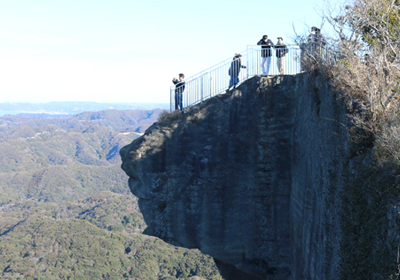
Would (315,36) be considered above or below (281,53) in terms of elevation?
above

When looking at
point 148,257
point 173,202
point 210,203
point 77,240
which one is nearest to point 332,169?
point 210,203

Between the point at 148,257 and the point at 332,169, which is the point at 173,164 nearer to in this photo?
the point at 332,169

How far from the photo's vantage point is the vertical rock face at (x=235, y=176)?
48.0 ft

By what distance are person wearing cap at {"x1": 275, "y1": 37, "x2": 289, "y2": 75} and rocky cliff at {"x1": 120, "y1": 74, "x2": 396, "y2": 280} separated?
40cm

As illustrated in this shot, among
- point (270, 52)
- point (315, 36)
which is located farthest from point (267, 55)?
point (315, 36)

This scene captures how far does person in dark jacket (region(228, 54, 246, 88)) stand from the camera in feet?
50.3

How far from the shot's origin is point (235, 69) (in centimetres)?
1547

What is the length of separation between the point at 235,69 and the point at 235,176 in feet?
13.8

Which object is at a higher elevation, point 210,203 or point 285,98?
point 285,98

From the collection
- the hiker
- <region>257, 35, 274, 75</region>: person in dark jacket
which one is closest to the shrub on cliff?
the hiker

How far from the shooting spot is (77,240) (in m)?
124

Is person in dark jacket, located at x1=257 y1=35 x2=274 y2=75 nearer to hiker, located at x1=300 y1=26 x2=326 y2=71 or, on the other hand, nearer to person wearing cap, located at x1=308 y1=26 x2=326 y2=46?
hiker, located at x1=300 y1=26 x2=326 y2=71

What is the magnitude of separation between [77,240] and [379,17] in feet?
414

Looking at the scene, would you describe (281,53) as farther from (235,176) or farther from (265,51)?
(235,176)
